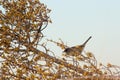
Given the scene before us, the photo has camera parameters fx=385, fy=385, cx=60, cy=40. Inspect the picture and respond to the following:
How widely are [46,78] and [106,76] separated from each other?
2.10 metres

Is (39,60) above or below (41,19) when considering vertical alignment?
below

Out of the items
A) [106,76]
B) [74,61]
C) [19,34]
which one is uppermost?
[19,34]

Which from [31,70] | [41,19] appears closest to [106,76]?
[31,70]

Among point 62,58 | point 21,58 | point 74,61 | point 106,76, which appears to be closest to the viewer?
point 106,76

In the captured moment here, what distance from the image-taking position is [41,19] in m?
10.6

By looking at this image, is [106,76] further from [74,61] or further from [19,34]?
[19,34]

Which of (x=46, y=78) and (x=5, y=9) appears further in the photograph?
(x=5, y=9)

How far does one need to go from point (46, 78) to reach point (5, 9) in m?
2.66

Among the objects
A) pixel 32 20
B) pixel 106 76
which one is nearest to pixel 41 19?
pixel 32 20

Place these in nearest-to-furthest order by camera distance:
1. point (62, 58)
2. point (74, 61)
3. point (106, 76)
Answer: point (106, 76) < point (74, 61) < point (62, 58)

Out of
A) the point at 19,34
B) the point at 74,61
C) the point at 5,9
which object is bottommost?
the point at 74,61

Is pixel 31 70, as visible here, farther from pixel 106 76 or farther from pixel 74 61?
pixel 106 76

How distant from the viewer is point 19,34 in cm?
1052

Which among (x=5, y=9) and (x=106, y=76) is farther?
(x=5, y=9)
